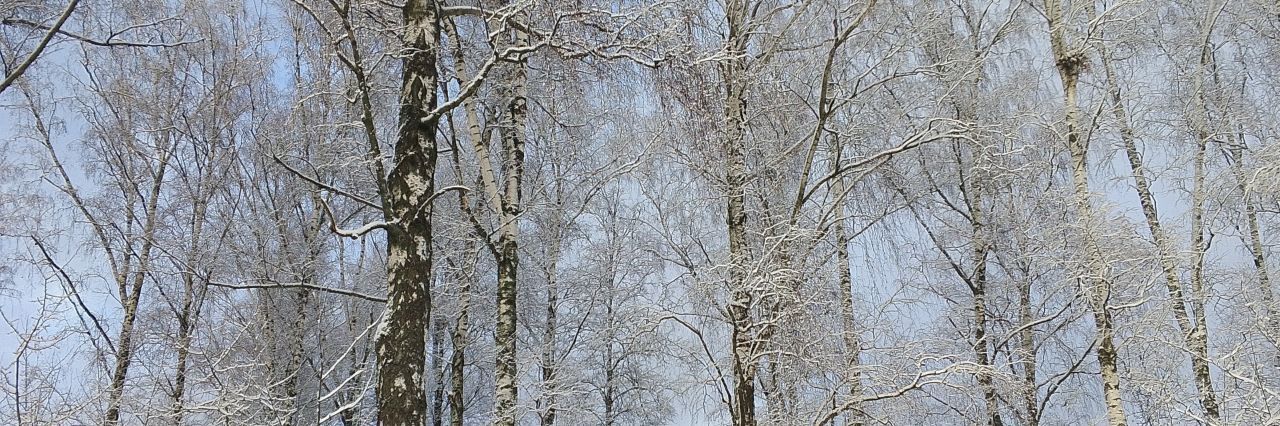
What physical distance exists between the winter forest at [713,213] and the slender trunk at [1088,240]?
4 centimetres

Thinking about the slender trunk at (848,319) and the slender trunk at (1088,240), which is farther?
the slender trunk at (1088,240)

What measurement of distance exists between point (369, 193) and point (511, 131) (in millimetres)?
4739

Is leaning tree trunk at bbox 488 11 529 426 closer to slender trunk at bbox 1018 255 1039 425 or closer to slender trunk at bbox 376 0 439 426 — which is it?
slender trunk at bbox 376 0 439 426

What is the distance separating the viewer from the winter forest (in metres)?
7.15

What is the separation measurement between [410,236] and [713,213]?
669cm

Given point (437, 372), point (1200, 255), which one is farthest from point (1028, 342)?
point (437, 372)

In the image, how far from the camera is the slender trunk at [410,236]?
440cm

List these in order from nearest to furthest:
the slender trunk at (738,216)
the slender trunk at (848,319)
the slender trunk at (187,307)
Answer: the slender trunk at (738,216) < the slender trunk at (848,319) < the slender trunk at (187,307)

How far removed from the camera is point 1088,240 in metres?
9.20

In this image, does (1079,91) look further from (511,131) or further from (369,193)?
(369,193)

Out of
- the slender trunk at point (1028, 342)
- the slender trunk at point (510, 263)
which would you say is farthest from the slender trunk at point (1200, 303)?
the slender trunk at point (510, 263)

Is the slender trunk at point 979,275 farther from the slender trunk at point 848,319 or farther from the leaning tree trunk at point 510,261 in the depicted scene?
the leaning tree trunk at point 510,261

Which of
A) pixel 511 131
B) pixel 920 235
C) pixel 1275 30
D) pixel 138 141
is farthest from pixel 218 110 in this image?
pixel 1275 30

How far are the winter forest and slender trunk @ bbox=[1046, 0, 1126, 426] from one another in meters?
0.04
